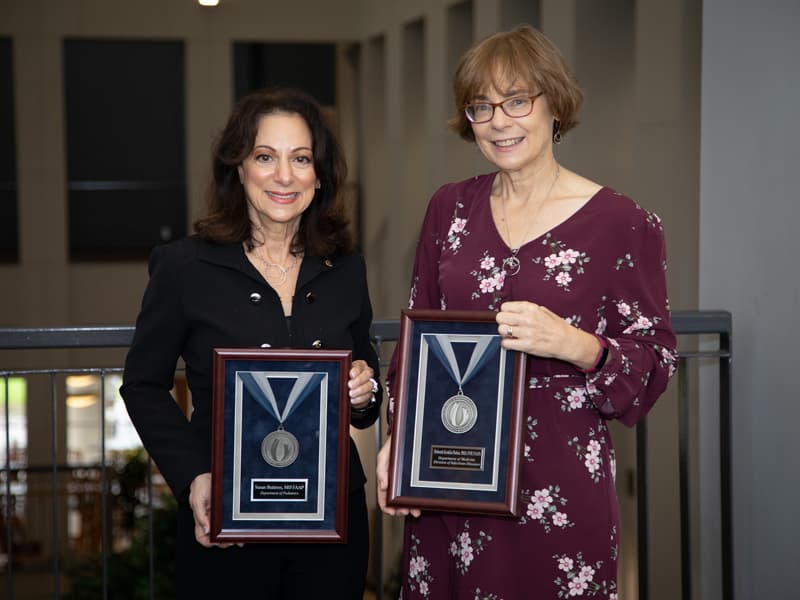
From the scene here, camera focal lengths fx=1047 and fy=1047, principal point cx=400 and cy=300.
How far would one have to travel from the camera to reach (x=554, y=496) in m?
2.19

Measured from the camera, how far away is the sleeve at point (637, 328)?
84.3 inches

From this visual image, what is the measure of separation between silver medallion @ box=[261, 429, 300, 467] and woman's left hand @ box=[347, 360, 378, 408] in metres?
0.18

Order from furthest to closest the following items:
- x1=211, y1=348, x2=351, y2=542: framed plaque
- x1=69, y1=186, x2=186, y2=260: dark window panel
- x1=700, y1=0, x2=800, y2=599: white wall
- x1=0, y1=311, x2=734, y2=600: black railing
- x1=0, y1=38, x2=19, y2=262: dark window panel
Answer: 1. x1=69, y1=186, x2=186, y2=260: dark window panel
2. x1=0, y1=38, x2=19, y2=262: dark window panel
3. x1=700, y1=0, x2=800, y2=599: white wall
4. x1=0, y1=311, x2=734, y2=600: black railing
5. x1=211, y1=348, x2=351, y2=542: framed plaque

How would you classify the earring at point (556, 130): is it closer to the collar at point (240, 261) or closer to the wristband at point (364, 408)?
the collar at point (240, 261)

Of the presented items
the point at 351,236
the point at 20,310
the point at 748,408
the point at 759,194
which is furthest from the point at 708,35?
the point at 20,310

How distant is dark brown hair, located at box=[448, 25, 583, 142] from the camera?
215cm

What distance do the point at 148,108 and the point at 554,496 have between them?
12.6 metres

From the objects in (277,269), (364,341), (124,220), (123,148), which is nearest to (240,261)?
(277,269)

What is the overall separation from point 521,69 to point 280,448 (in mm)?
918

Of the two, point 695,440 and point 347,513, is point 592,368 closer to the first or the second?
point 347,513

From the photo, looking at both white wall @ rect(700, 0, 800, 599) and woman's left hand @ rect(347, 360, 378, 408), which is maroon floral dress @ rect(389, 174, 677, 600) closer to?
woman's left hand @ rect(347, 360, 378, 408)

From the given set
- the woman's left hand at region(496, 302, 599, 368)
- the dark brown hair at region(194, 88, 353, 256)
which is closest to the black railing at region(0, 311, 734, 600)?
the dark brown hair at region(194, 88, 353, 256)

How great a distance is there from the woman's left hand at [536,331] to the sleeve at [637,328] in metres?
0.13

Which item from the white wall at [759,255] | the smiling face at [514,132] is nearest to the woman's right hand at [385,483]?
the smiling face at [514,132]
